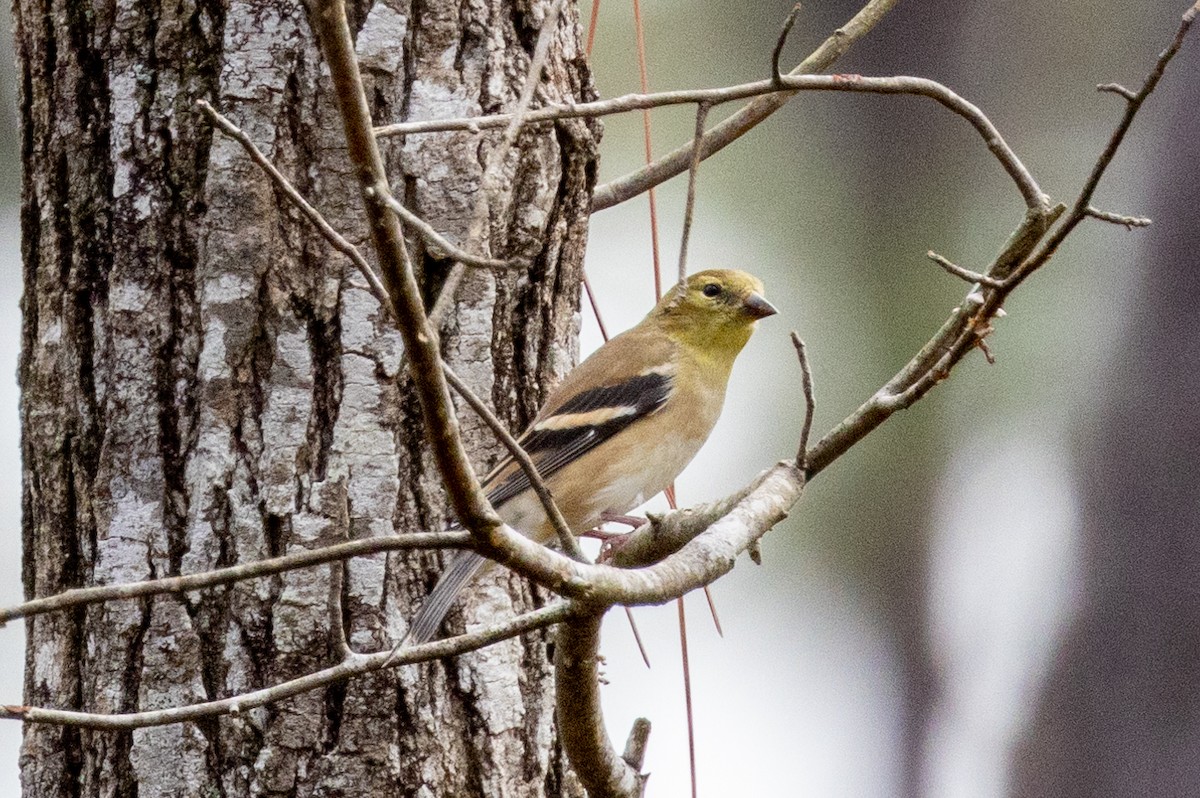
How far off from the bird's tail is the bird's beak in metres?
1.84

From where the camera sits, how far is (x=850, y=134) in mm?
9859

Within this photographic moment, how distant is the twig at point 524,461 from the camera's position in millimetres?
1781

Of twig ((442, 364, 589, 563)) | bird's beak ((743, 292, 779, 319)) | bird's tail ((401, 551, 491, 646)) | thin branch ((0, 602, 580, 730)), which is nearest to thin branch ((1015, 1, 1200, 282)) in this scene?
twig ((442, 364, 589, 563))

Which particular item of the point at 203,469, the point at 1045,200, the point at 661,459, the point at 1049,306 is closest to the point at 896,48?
the point at 1049,306

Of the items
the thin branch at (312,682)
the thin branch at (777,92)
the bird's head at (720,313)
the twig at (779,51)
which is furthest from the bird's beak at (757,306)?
the thin branch at (312,682)

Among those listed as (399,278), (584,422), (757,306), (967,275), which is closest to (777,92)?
(967,275)

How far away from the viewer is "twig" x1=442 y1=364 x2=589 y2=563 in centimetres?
178

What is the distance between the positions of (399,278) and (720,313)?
3096mm

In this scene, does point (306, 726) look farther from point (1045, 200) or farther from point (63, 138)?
point (1045, 200)

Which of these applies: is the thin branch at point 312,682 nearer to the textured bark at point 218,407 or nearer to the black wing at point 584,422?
the textured bark at point 218,407

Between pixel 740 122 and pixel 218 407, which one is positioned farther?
pixel 740 122

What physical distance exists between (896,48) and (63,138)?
23.6 feet

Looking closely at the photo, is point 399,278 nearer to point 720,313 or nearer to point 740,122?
point 740,122

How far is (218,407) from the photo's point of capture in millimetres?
2809
